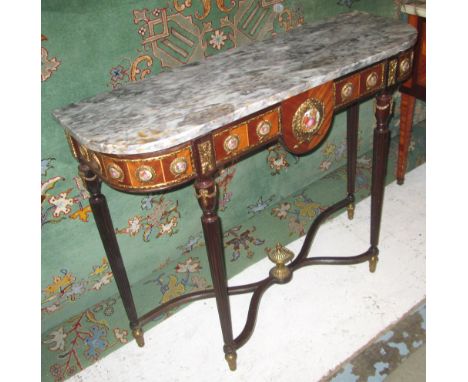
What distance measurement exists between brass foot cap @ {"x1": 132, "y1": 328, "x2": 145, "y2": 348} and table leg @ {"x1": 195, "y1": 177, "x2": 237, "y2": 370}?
1.28 ft

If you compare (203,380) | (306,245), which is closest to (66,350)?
(203,380)

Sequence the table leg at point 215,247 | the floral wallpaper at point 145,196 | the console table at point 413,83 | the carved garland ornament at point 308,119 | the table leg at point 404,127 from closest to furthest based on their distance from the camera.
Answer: the table leg at point 215,247, the carved garland ornament at point 308,119, the floral wallpaper at point 145,196, the console table at point 413,83, the table leg at point 404,127

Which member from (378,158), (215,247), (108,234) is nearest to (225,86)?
(215,247)

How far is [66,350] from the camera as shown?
79.9 inches

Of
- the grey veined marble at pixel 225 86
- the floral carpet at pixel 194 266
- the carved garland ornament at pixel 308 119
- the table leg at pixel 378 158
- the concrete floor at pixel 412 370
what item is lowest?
the concrete floor at pixel 412 370

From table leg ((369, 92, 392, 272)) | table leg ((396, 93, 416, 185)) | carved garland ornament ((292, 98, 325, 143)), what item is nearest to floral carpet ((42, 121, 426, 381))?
table leg ((396, 93, 416, 185))

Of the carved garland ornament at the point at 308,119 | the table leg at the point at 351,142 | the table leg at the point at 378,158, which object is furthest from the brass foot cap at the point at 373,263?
the carved garland ornament at the point at 308,119

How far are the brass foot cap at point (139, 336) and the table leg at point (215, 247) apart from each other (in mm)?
389

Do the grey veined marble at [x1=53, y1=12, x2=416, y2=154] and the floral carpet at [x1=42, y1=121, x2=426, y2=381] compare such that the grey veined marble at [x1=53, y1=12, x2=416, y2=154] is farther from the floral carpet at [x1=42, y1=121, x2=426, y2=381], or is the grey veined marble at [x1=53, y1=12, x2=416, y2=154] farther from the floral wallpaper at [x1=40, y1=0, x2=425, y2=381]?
the floral carpet at [x1=42, y1=121, x2=426, y2=381]

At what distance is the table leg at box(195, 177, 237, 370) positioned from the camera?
1.39 m

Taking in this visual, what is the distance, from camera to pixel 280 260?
1.89m

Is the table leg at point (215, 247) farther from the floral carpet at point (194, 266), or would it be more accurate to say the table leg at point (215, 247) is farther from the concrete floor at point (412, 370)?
the concrete floor at point (412, 370)

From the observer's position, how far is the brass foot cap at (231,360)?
181 centimetres

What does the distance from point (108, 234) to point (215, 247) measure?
446mm
